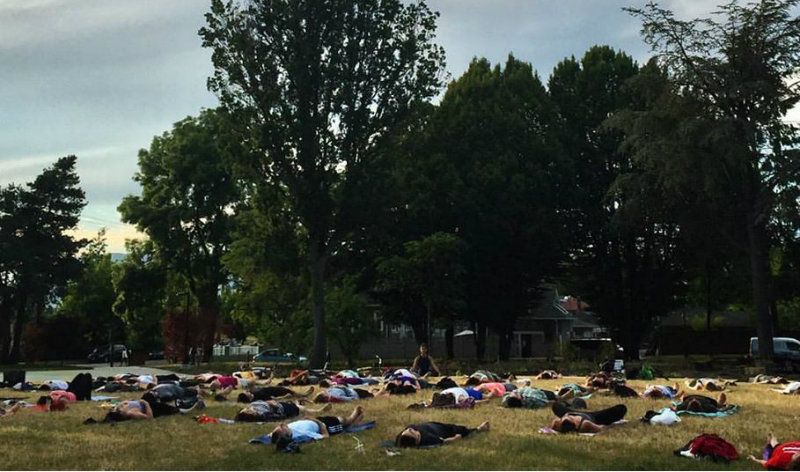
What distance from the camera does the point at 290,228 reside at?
40688 mm

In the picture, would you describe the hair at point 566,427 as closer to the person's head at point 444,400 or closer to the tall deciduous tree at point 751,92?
the person's head at point 444,400

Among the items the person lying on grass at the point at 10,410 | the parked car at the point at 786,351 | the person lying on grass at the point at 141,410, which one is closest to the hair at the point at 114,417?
the person lying on grass at the point at 141,410

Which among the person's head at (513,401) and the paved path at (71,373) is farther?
the paved path at (71,373)

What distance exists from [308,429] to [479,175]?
114 ft

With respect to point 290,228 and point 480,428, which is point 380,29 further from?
point 480,428

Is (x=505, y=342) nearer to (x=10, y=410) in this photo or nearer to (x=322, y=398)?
(x=322, y=398)

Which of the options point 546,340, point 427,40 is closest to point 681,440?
point 427,40

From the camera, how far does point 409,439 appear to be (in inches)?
396

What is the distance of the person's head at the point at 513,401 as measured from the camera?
595 inches

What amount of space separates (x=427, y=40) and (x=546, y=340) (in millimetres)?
34735

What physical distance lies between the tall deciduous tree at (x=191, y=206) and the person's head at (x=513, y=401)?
41.8 meters

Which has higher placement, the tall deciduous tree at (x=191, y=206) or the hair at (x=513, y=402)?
the tall deciduous tree at (x=191, y=206)

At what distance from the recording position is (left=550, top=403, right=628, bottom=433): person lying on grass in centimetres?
1124

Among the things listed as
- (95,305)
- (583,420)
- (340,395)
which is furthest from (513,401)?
(95,305)
